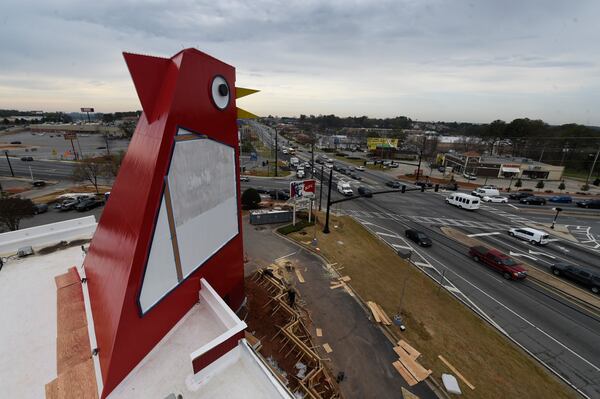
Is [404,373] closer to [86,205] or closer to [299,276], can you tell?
[299,276]

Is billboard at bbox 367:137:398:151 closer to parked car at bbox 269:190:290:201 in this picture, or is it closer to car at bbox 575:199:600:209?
car at bbox 575:199:600:209

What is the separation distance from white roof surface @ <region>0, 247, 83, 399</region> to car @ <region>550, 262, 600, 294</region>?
117ft

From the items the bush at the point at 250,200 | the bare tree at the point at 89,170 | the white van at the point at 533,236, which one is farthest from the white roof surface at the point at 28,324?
the white van at the point at 533,236

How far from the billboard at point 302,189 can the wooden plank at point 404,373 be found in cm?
1921

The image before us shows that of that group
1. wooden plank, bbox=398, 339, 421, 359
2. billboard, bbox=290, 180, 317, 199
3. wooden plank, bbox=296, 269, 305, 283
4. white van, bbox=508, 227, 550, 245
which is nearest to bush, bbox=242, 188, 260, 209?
billboard, bbox=290, 180, 317, 199

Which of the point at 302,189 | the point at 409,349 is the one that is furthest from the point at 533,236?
the point at 302,189

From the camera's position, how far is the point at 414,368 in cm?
1346

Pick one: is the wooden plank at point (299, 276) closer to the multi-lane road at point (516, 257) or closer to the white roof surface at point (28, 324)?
the multi-lane road at point (516, 257)

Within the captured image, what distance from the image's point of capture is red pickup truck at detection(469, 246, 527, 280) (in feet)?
72.1

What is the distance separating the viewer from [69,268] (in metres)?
14.2

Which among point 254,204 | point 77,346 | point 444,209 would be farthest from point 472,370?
point 444,209

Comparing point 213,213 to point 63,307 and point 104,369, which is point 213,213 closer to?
point 104,369

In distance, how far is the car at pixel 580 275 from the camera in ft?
68.5

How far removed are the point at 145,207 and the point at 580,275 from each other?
33639mm
